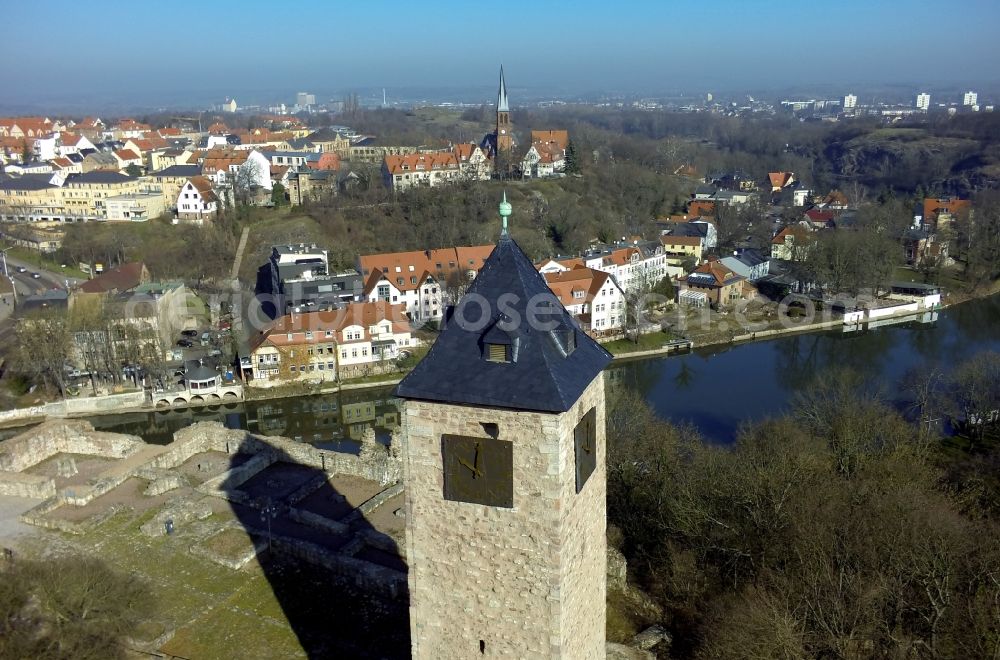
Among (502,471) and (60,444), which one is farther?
(60,444)

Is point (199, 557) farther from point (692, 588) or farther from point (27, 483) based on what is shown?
point (692, 588)

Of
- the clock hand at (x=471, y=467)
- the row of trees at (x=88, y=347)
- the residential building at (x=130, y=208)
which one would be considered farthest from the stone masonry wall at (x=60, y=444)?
the residential building at (x=130, y=208)

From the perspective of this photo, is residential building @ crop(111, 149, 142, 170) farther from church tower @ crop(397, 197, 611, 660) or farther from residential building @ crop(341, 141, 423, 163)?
church tower @ crop(397, 197, 611, 660)

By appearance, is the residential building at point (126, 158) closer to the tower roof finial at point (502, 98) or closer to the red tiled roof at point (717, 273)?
the tower roof finial at point (502, 98)

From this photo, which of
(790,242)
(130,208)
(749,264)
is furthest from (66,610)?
(790,242)

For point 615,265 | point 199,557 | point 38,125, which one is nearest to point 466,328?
point 199,557

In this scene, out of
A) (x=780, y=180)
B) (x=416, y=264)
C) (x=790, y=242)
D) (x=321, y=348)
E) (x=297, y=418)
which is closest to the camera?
(x=297, y=418)

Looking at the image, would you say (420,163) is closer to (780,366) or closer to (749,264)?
(749,264)
